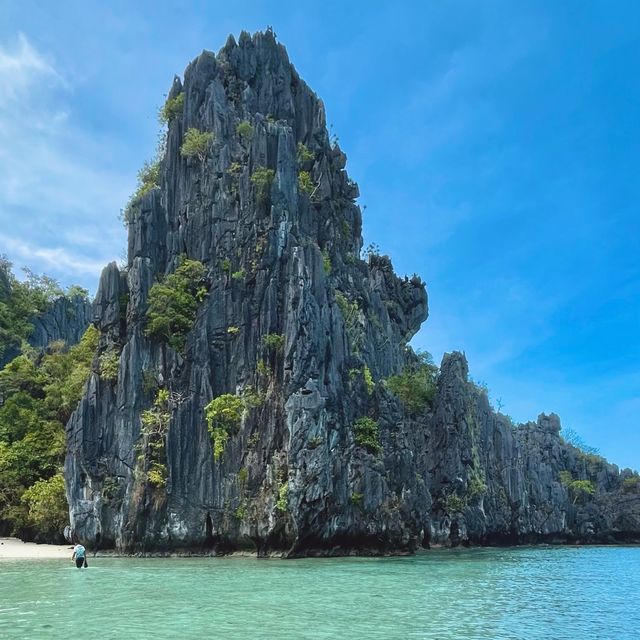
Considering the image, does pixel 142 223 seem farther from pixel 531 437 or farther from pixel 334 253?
pixel 531 437

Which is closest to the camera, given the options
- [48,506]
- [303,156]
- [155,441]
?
[155,441]

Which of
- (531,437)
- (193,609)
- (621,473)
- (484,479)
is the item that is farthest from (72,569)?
(621,473)

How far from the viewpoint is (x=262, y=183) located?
46219 mm

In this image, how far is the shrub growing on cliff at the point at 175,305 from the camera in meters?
42.6

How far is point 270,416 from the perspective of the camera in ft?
122

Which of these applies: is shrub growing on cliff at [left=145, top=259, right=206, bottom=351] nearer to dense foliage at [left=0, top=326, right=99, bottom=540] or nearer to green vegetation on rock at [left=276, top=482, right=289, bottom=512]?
dense foliage at [left=0, top=326, right=99, bottom=540]

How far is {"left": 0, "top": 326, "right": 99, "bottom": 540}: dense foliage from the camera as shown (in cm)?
4174

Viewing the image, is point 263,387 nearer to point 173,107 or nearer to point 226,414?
point 226,414

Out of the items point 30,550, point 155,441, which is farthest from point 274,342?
point 30,550

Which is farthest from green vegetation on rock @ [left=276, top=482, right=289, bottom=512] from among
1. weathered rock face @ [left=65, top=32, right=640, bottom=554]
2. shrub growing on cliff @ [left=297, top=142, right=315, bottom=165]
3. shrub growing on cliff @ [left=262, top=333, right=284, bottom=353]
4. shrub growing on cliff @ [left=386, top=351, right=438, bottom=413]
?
shrub growing on cliff @ [left=297, top=142, right=315, bottom=165]

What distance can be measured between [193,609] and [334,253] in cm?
4042

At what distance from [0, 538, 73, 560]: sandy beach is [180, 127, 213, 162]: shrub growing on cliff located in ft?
97.4

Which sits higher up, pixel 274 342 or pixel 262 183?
pixel 262 183

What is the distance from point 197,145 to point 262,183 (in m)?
8.76
